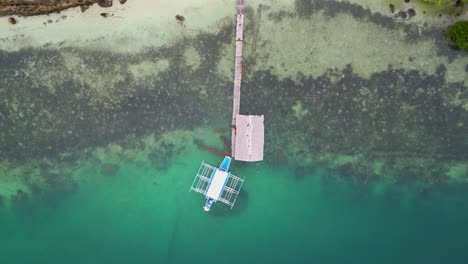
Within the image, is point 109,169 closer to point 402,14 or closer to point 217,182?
point 217,182

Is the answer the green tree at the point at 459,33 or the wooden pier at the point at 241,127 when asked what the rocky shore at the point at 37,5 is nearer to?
the wooden pier at the point at 241,127

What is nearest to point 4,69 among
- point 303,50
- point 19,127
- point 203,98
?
point 19,127

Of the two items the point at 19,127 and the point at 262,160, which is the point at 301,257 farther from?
the point at 19,127

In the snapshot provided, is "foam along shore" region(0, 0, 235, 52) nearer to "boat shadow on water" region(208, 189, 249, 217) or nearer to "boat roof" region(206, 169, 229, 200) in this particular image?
"boat roof" region(206, 169, 229, 200)

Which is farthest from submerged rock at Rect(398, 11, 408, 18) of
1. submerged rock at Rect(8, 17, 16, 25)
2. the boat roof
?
submerged rock at Rect(8, 17, 16, 25)

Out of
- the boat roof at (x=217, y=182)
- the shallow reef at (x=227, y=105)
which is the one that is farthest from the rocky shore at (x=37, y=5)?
the boat roof at (x=217, y=182)

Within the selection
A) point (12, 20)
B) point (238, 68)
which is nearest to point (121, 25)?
point (12, 20)
